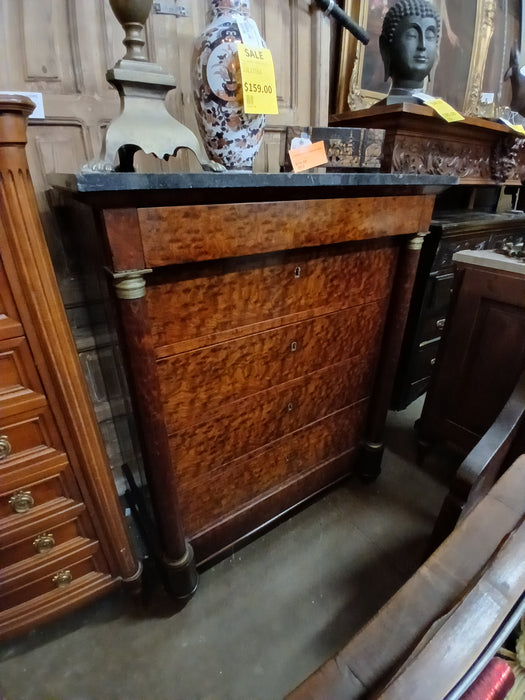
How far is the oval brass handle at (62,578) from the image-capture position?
89 cm

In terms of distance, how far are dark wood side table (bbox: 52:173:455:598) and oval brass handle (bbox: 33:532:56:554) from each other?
0.24 m

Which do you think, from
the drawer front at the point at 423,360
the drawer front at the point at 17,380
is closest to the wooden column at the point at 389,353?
the drawer front at the point at 423,360

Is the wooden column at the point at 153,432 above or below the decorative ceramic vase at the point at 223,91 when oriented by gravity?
below

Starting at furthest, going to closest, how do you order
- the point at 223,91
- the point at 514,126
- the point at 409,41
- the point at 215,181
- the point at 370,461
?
1. the point at 514,126
2. the point at 370,461
3. the point at 409,41
4. the point at 223,91
5. the point at 215,181

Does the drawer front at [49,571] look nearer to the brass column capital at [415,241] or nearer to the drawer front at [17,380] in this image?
the drawer front at [17,380]

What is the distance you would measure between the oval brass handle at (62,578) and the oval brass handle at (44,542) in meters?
0.08

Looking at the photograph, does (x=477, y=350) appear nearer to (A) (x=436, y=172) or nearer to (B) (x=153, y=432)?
(A) (x=436, y=172)

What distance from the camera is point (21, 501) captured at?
2.55ft

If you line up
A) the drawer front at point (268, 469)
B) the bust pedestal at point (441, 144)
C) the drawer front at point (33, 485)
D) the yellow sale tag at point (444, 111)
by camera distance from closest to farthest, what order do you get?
the drawer front at point (33, 485) < the drawer front at point (268, 469) < the yellow sale tag at point (444, 111) < the bust pedestal at point (441, 144)

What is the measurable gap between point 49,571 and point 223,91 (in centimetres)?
109

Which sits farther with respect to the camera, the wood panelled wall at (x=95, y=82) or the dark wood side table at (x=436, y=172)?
the dark wood side table at (x=436, y=172)

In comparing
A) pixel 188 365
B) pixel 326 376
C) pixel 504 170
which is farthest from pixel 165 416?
pixel 504 170

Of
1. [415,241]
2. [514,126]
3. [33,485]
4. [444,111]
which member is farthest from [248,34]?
[514,126]

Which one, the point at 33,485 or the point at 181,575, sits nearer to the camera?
the point at 33,485
